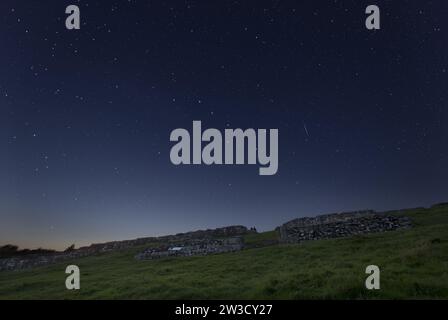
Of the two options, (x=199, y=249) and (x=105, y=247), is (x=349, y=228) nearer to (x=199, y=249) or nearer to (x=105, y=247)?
(x=199, y=249)

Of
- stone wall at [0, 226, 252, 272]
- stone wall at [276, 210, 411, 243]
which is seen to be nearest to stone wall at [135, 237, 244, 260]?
stone wall at [276, 210, 411, 243]

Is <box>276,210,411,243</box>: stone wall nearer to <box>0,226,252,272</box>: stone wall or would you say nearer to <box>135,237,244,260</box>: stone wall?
<box>135,237,244,260</box>: stone wall

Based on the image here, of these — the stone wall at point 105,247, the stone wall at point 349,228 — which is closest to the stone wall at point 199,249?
the stone wall at point 349,228

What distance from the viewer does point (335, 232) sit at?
2505cm

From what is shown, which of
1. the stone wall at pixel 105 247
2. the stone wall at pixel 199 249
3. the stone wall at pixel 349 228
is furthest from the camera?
the stone wall at pixel 105 247

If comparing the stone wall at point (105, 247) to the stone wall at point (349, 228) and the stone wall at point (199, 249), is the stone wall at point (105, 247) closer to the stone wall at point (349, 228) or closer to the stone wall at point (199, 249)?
the stone wall at point (199, 249)

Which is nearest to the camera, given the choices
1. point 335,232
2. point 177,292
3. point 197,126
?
point 197,126

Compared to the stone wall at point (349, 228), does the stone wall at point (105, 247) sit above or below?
below

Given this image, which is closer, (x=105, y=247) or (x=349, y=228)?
(x=349, y=228)

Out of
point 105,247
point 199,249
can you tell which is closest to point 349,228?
point 199,249
